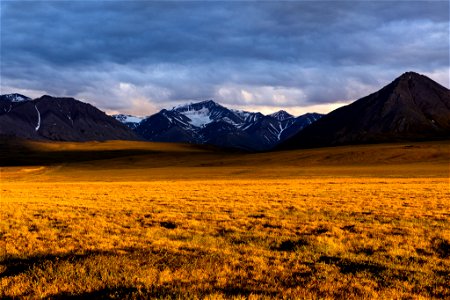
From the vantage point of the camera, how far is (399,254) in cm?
1417

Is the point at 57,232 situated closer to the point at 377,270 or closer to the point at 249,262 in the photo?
the point at 249,262

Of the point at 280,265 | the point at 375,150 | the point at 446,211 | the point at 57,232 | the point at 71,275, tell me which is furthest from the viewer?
the point at 375,150

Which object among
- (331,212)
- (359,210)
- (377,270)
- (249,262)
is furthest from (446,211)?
(249,262)

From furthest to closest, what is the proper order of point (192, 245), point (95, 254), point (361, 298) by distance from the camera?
point (192, 245) → point (95, 254) → point (361, 298)

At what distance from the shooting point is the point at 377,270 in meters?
12.1

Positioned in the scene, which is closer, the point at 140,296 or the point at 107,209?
the point at 140,296

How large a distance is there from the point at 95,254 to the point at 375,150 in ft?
524

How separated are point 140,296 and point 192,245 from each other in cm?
598

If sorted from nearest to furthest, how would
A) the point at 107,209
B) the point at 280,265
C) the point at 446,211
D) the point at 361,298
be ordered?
the point at 361,298 → the point at 280,265 → the point at 446,211 → the point at 107,209

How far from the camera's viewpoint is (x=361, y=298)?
9.59m

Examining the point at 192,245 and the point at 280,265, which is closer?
the point at 280,265

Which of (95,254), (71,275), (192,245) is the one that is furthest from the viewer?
(192,245)

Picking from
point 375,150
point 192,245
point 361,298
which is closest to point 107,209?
point 192,245

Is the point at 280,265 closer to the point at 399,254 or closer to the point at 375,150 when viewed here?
the point at 399,254
